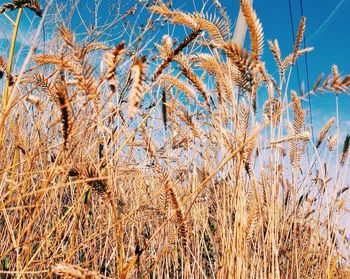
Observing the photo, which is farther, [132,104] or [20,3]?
[20,3]

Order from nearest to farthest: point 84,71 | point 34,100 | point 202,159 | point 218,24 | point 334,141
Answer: point 84,71 < point 218,24 < point 34,100 < point 202,159 < point 334,141

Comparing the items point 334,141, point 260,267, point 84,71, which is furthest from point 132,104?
point 334,141

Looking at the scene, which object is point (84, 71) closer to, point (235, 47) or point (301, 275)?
point (235, 47)

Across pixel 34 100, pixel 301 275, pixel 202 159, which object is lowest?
pixel 301 275

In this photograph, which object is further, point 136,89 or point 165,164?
point 165,164

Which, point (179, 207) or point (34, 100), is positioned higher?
point (34, 100)

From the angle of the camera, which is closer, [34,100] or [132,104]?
[132,104]

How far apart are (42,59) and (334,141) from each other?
1.38m

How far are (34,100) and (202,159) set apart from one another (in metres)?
0.71

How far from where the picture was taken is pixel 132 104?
42 centimetres

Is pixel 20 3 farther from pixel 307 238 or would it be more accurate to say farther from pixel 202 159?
pixel 307 238

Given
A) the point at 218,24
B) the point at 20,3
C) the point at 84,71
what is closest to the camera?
the point at 84,71

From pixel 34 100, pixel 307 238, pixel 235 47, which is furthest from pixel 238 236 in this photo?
pixel 307 238

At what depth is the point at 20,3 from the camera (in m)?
0.71
